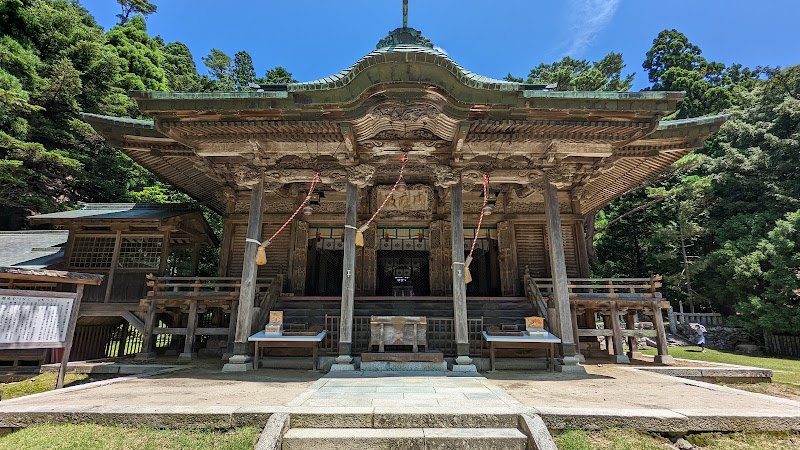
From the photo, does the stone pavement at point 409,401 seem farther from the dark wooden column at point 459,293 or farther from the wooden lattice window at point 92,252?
the wooden lattice window at point 92,252

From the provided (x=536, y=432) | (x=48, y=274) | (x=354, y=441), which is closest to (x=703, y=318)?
(x=536, y=432)

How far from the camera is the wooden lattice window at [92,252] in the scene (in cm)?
1388

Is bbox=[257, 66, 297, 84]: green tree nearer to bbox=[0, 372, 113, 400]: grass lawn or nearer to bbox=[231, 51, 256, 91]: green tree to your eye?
bbox=[231, 51, 256, 91]: green tree

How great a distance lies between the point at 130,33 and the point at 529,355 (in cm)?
4793

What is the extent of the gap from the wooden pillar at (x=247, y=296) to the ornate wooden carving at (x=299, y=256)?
13.2ft

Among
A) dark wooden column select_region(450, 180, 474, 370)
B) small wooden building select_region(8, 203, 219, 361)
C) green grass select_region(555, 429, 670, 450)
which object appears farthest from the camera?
small wooden building select_region(8, 203, 219, 361)

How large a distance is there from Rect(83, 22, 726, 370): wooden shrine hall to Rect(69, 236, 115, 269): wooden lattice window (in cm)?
403

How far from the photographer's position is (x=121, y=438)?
4.14 meters

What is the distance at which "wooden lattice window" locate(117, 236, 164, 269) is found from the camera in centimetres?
1402

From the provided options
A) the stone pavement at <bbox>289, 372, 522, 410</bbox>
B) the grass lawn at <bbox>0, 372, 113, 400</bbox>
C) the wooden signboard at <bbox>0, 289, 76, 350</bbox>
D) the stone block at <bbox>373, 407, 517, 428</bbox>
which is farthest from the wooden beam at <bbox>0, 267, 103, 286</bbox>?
the stone block at <bbox>373, 407, 517, 428</bbox>

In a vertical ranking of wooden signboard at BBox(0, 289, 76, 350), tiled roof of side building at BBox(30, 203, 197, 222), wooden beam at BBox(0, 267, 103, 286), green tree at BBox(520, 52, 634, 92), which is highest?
green tree at BBox(520, 52, 634, 92)

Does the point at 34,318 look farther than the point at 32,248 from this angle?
No

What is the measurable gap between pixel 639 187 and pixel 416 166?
2454 cm

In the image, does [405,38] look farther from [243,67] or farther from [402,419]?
[243,67]
